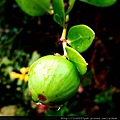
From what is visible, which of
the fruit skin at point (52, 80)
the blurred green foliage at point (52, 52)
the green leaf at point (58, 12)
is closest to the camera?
the fruit skin at point (52, 80)

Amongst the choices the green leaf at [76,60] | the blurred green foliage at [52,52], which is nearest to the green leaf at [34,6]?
the green leaf at [76,60]

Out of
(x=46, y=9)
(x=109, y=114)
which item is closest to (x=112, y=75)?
(x=109, y=114)

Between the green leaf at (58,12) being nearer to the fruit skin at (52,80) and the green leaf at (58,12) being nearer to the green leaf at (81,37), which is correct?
the green leaf at (81,37)

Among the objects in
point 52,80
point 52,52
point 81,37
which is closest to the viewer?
point 52,80

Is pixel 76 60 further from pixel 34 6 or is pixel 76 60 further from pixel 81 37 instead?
pixel 34 6

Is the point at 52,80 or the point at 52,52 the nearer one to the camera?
the point at 52,80

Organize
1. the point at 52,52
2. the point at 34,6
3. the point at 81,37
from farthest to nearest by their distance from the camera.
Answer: the point at 52,52 → the point at 34,6 → the point at 81,37

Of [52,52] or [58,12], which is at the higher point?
[58,12]

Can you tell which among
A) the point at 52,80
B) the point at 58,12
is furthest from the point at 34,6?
the point at 52,80
